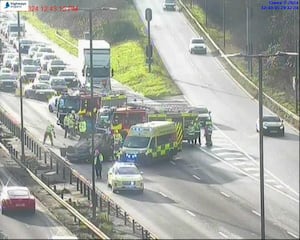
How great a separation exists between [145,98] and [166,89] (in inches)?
65.1

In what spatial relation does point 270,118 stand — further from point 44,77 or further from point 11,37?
point 11,37

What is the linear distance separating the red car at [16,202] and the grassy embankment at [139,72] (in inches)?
718

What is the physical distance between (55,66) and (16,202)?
32.4 meters

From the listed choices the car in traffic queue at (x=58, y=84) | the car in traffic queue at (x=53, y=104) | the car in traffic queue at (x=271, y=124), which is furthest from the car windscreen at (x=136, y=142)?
the car in traffic queue at (x=58, y=84)

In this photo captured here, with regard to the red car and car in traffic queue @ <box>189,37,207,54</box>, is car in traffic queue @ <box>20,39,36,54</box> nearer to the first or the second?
car in traffic queue @ <box>189,37,207,54</box>

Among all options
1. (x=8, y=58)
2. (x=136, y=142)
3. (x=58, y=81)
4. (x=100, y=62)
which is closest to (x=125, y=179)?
(x=136, y=142)

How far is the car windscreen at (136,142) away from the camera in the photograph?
131 ft

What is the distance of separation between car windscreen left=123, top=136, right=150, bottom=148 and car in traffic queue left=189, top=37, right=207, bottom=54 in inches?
640

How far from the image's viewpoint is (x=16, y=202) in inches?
1337

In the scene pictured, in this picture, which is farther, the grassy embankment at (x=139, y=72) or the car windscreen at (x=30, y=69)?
the car windscreen at (x=30, y=69)

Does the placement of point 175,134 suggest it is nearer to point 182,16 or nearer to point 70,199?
point 70,199

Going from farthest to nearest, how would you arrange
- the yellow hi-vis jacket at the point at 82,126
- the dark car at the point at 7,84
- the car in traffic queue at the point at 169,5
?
the dark car at the point at 7,84
the car in traffic queue at the point at 169,5
the yellow hi-vis jacket at the point at 82,126

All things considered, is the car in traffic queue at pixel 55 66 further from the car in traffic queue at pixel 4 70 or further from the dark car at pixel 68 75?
the dark car at pixel 68 75

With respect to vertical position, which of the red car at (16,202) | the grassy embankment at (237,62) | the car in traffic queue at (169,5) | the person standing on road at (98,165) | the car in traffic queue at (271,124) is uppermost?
the car in traffic queue at (169,5)
